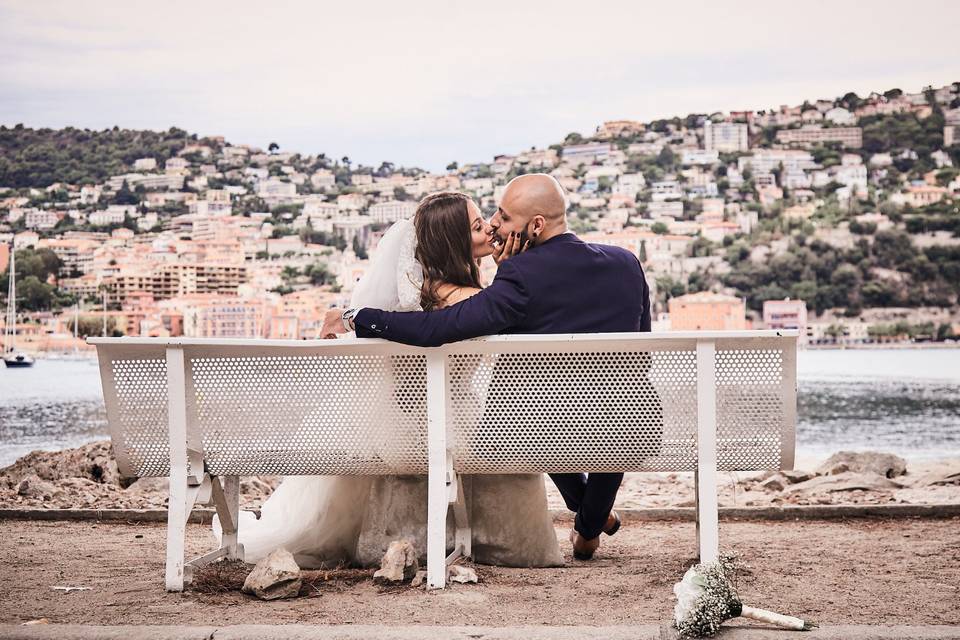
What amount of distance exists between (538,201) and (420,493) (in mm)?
724

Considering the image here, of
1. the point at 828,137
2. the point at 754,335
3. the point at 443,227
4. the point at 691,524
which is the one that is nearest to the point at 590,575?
the point at 754,335

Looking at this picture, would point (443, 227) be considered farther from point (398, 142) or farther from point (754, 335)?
Answer: point (398, 142)

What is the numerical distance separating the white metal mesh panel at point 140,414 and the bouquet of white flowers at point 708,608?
119 centimetres

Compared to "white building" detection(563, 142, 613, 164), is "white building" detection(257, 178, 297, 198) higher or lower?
lower

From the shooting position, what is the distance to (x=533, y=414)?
7.90 ft

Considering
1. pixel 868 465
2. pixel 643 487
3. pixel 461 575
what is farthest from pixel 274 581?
pixel 868 465

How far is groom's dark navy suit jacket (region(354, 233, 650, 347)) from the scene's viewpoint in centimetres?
235

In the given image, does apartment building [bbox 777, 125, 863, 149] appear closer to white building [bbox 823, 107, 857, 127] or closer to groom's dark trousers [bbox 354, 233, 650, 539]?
white building [bbox 823, 107, 857, 127]

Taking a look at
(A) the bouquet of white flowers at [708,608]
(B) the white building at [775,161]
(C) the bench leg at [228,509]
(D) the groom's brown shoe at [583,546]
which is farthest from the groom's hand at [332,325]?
(B) the white building at [775,161]

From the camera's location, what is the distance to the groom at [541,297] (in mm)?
2354

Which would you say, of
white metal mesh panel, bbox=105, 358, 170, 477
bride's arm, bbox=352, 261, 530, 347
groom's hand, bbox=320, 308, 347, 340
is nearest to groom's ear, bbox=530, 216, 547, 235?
bride's arm, bbox=352, 261, 530, 347

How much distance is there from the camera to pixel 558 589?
7.79 feet

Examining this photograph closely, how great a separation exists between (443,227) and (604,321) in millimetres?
452

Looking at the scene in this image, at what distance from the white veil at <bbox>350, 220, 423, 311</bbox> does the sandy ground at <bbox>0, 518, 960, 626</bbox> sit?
647mm
